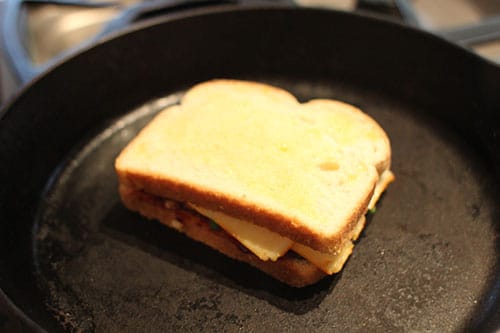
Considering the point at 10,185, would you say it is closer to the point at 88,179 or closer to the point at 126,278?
the point at 88,179

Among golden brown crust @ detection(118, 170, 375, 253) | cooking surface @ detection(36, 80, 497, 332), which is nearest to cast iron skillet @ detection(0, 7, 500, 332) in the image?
cooking surface @ detection(36, 80, 497, 332)

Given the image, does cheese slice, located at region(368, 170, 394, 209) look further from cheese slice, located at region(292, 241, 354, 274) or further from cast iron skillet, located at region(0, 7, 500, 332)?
cheese slice, located at region(292, 241, 354, 274)

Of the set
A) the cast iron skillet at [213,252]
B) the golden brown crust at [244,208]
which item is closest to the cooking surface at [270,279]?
the cast iron skillet at [213,252]

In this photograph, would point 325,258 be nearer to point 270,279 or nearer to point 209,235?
point 270,279

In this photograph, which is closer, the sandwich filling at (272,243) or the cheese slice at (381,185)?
the sandwich filling at (272,243)

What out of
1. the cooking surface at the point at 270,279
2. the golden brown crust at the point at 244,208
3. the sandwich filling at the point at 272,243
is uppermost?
the golden brown crust at the point at 244,208

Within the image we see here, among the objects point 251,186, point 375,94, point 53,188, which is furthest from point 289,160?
point 53,188

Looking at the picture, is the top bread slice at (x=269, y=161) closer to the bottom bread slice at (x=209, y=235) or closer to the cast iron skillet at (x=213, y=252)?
the bottom bread slice at (x=209, y=235)
